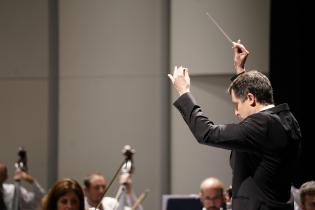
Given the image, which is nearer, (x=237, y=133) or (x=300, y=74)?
(x=237, y=133)

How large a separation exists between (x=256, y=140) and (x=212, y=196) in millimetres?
2324

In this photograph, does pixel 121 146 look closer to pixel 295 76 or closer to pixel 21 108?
pixel 21 108

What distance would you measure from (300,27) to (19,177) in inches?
97.1

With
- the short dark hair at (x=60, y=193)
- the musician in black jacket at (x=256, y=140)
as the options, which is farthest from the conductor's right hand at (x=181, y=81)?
the short dark hair at (x=60, y=193)

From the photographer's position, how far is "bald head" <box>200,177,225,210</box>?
4.49 m

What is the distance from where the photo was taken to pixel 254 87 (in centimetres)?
232

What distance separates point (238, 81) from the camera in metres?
2.36

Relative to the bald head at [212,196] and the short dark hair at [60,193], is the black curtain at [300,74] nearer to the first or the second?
the bald head at [212,196]

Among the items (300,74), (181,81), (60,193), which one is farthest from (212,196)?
(181,81)

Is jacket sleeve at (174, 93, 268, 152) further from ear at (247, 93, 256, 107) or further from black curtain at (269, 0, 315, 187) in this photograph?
black curtain at (269, 0, 315, 187)

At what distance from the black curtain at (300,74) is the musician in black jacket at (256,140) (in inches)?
115

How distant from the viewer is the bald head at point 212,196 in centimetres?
449

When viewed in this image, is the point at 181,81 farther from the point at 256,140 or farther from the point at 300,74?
the point at 300,74

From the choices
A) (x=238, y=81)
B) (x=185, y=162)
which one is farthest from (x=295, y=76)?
(x=238, y=81)
